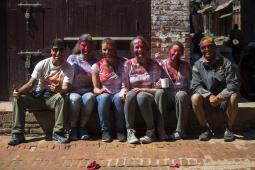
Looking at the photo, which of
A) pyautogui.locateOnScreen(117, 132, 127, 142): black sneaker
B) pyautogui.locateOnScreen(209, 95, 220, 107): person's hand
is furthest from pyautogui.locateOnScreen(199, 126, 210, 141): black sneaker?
pyautogui.locateOnScreen(117, 132, 127, 142): black sneaker

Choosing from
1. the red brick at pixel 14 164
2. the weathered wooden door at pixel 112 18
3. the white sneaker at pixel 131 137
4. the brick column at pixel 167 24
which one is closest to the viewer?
the red brick at pixel 14 164

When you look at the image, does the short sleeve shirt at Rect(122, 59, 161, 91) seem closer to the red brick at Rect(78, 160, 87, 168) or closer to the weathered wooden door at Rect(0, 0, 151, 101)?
the weathered wooden door at Rect(0, 0, 151, 101)

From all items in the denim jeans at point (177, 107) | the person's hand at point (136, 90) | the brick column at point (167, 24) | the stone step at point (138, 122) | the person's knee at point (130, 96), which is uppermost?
the brick column at point (167, 24)

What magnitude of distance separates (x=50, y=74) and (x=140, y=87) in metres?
1.35

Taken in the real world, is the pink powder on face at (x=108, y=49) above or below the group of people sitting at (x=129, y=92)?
above

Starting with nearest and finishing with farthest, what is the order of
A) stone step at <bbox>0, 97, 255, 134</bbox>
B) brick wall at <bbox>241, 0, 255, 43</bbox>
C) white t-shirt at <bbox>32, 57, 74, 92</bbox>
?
white t-shirt at <bbox>32, 57, 74, 92</bbox>, stone step at <bbox>0, 97, 255, 134</bbox>, brick wall at <bbox>241, 0, 255, 43</bbox>

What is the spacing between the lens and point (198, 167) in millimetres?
3371

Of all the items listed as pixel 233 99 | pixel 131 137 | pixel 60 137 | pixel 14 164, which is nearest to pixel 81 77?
pixel 60 137

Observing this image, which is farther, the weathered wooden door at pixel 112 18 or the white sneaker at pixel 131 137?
the weathered wooden door at pixel 112 18

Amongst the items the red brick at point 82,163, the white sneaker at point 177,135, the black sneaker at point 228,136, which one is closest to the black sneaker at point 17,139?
the red brick at point 82,163

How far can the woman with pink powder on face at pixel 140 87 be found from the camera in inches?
161

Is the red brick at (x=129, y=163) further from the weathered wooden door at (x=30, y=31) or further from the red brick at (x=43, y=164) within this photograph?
the weathered wooden door at (x=30, y=31)

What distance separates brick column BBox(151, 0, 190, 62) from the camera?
519 cm

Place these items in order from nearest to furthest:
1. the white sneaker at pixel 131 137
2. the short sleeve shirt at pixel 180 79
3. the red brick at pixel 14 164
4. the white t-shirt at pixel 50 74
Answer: the red brick at pixel 14 164
the white sneaker at pixel 131 137
the white t-shirt at pixel 50 74
the short sleeve shirt at pixel 180 79
